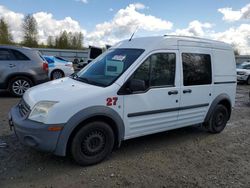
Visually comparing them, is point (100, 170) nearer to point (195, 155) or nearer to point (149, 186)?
point (149, 186)

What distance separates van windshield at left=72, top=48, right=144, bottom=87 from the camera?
13.0 ft

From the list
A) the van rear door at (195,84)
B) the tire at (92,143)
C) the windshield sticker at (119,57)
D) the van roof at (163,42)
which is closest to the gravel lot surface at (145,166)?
the tire at (92,143)

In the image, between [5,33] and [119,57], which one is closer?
[119,57]

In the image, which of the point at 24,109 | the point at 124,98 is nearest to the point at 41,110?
the point at 24,109

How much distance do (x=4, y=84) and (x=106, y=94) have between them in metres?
6.01

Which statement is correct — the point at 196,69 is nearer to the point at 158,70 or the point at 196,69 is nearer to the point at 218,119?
the point at 158,70

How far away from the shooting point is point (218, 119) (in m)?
5.63

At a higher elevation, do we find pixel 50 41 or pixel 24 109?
pixel 50 41

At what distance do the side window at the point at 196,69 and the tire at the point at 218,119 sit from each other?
2.59ft

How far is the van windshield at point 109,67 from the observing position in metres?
3.96

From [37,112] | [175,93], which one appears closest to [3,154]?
[37,112]

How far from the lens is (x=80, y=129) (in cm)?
354

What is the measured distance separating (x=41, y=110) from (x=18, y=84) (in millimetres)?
5808

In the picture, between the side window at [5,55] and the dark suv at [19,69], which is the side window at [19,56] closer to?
the dark suv at [19,69]
